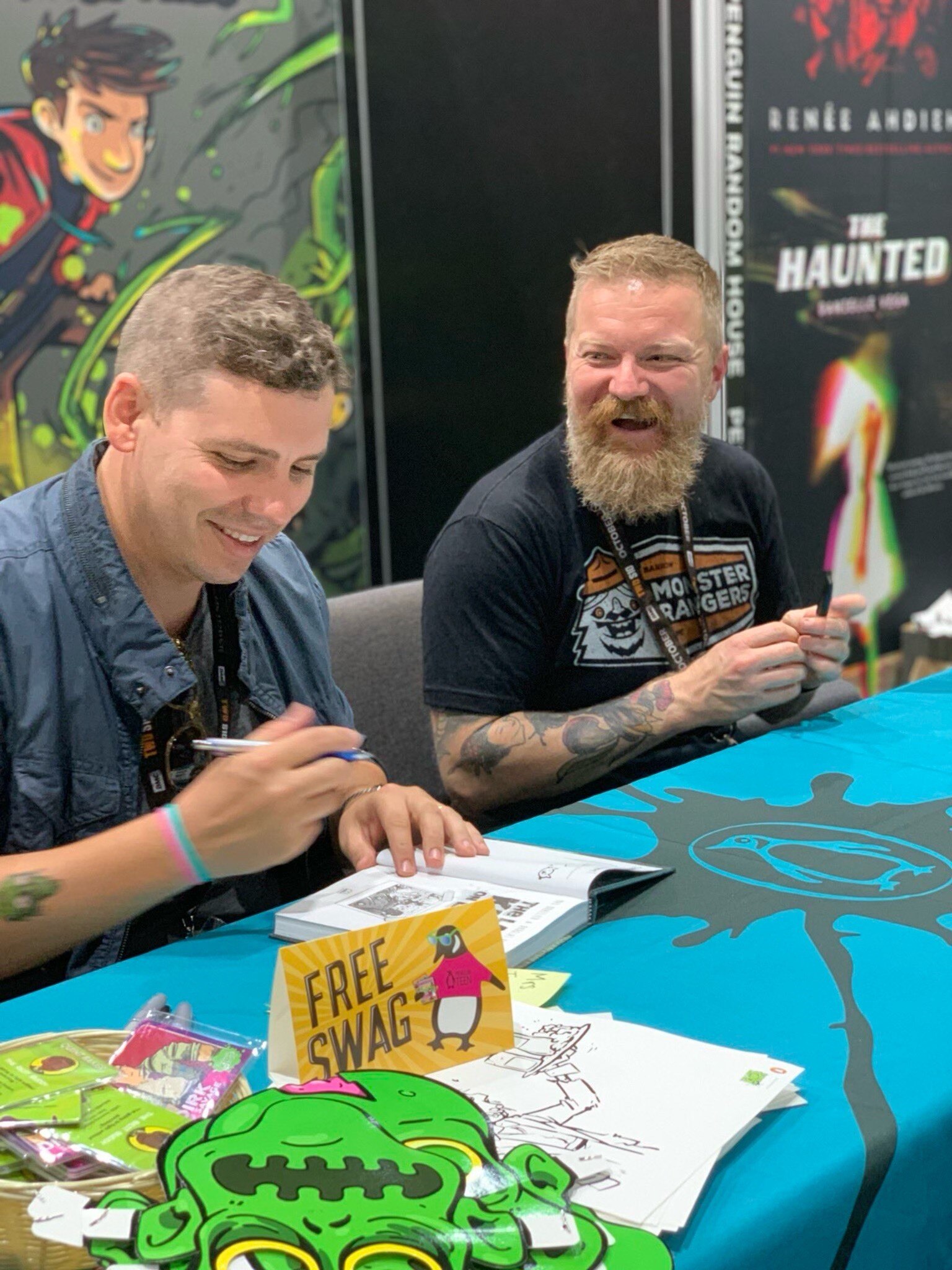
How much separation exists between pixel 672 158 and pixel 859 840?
276 centimetres

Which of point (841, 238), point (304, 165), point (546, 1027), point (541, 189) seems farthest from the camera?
point (841, 238)

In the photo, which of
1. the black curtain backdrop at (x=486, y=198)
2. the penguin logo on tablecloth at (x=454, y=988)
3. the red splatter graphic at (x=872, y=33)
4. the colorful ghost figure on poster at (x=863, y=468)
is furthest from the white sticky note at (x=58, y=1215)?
the red splatter graphic at (x=872, y=33)

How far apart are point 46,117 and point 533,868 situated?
84.2 inches

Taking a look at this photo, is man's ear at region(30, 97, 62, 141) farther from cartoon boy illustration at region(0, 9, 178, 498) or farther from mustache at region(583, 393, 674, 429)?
mustache at region(583, 393, 674, 429)

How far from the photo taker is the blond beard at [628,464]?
2281 mm

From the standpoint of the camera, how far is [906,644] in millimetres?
4555

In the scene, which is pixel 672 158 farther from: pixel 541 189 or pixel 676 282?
pixel 676 282

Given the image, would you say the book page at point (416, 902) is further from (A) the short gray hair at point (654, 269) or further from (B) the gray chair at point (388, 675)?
(A) the short gray hair at point (654, 269)

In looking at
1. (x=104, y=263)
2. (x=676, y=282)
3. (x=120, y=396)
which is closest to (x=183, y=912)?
(x=120, y=396)

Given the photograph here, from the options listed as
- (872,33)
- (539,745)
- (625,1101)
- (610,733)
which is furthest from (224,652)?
(872,33)

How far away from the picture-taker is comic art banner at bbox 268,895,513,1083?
1.12m

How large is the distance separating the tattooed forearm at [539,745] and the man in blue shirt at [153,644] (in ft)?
1.36

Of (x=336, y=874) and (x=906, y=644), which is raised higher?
(x=336, y=874)

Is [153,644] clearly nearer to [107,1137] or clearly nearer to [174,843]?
[174,843]
